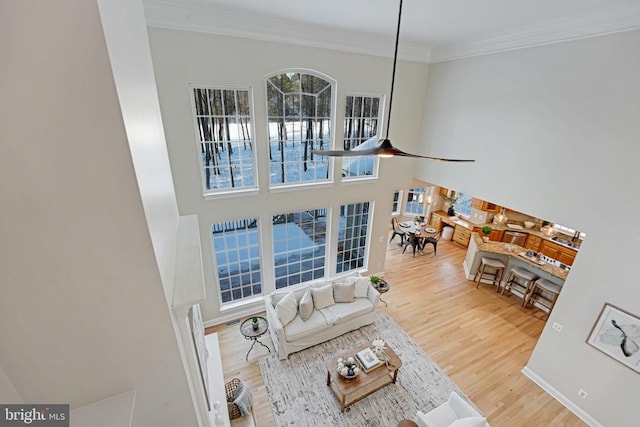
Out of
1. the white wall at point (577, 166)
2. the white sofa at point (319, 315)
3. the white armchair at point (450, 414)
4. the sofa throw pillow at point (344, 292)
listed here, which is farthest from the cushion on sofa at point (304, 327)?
the white wall at point (577, 166)

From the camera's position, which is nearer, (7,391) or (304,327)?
(7,391)

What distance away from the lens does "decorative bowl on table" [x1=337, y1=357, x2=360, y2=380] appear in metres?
4.14

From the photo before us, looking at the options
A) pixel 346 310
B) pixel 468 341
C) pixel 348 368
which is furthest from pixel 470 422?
pixel 346 310

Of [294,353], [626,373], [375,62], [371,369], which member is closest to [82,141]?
[371,369]

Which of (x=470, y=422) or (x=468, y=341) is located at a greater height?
(x=470, y=422)

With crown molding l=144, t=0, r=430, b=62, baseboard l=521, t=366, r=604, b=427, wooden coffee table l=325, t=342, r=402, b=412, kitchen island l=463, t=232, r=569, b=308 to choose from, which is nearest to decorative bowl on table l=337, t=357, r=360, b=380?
wooden coffee table l=325, t=342, r=402, b=412

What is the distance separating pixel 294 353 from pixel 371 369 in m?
1.55

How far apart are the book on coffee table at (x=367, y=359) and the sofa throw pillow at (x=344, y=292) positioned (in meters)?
1.21

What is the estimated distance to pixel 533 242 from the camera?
829cm

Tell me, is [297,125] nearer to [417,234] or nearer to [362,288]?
[362,288]

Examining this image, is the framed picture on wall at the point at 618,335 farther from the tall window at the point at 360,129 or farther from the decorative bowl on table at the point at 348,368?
the tall window at the point at 360,129

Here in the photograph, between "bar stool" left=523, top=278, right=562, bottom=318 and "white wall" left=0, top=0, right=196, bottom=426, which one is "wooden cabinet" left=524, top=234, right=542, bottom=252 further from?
"white wall" left=0, top=0, right=196, bottom=426

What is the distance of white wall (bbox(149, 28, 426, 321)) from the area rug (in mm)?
1769

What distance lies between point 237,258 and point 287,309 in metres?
1.56
